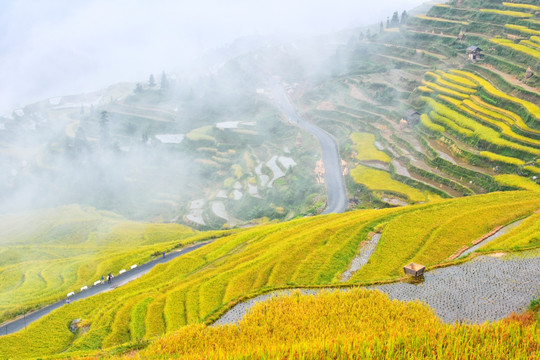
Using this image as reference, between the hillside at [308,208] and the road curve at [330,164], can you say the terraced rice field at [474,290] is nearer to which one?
the hillside at [308,208]

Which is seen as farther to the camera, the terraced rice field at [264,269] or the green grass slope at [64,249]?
the green grass slope at [64,249]

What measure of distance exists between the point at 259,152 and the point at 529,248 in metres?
67.8

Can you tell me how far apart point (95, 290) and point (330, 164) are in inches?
1709

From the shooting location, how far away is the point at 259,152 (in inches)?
3533

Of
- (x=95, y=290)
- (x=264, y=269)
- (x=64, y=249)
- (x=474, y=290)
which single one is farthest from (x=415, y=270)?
(x=64, y=249)

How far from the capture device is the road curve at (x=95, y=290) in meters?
31.3

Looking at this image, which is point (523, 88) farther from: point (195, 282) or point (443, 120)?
point (195, 282)

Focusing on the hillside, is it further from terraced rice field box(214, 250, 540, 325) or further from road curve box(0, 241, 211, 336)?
road curve box(0, 241, 211, 336)

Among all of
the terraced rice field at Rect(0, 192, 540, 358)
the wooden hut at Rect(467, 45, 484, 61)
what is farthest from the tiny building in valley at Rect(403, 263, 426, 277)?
the wooden hut at Rect(467, 45, 484, 61)

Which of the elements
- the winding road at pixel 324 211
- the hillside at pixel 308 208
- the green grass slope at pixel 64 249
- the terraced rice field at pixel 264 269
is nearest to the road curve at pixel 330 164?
the winding road at pixel 324 211

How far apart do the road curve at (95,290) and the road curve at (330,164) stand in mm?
19623

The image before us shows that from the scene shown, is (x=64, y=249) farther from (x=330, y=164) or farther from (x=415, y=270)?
(x=415, y=270)

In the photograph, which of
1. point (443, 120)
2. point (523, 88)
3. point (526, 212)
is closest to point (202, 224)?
point (443, 120)

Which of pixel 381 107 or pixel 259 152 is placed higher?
pixel 381 107
